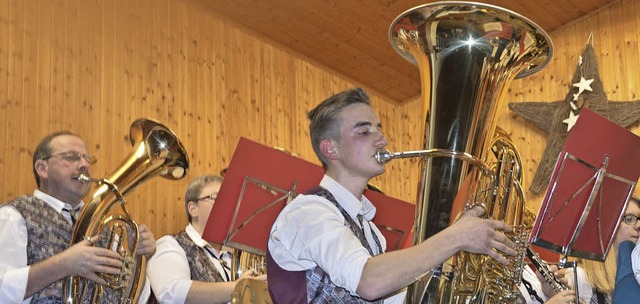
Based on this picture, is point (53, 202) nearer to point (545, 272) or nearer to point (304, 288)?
point (304, 288)

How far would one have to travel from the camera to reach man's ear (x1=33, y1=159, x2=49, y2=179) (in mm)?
3754

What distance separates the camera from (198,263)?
4.08 metres

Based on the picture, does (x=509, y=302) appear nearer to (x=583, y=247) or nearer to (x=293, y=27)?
(x=583, y=247)

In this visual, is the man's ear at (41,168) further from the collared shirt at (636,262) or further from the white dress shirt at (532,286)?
the collared shirt at (636,262)

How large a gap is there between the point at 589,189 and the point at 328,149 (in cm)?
87

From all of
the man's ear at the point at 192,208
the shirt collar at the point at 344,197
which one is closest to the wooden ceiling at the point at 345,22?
the man's ear at the point at 192,208

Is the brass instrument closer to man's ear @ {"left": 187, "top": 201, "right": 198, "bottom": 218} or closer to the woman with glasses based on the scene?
the woman with glasses

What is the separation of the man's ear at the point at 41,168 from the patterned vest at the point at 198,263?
2.41 ft

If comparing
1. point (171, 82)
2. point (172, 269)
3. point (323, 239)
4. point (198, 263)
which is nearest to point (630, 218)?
point (198, 263)

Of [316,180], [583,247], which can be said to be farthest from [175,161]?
[583,247]

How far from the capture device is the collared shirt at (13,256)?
10.5 feet

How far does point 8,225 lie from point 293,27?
3408 mm

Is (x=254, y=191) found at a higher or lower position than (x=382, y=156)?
lower

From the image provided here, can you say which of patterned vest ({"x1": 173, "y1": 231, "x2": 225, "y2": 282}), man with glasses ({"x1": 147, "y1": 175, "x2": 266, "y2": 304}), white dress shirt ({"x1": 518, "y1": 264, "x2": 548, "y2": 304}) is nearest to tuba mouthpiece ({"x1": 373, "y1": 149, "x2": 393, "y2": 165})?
man with glasses ({"x1": 147, "y1": 175, "x2": 266, "y2": 304})
